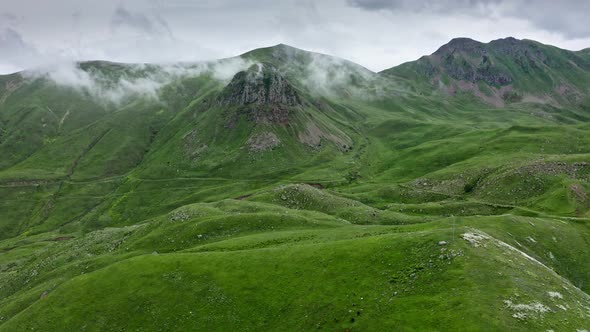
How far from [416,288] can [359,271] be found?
8051 millimetres

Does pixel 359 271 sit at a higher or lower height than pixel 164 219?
higher

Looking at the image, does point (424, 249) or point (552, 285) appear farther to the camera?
point (424, 249)

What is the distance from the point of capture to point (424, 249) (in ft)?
145

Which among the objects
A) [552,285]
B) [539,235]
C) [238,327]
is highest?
[552,285]

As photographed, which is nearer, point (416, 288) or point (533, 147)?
point (416, 288)

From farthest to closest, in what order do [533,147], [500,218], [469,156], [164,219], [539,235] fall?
[469,156] < [533,147] < [164,219] < [500,218] < [539,235]

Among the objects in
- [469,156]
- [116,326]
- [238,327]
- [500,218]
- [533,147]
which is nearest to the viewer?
[238,327]

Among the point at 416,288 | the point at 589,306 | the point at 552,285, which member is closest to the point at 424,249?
the point at 416,288

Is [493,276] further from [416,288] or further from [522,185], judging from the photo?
[522,185]

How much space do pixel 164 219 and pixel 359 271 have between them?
58.1 meters

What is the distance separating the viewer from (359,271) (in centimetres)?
4462

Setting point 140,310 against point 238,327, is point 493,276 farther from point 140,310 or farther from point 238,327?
point 140,310

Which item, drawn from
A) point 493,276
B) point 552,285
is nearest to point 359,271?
point 493,276

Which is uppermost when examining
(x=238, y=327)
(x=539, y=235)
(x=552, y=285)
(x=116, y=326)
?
(x=552, y=285)
